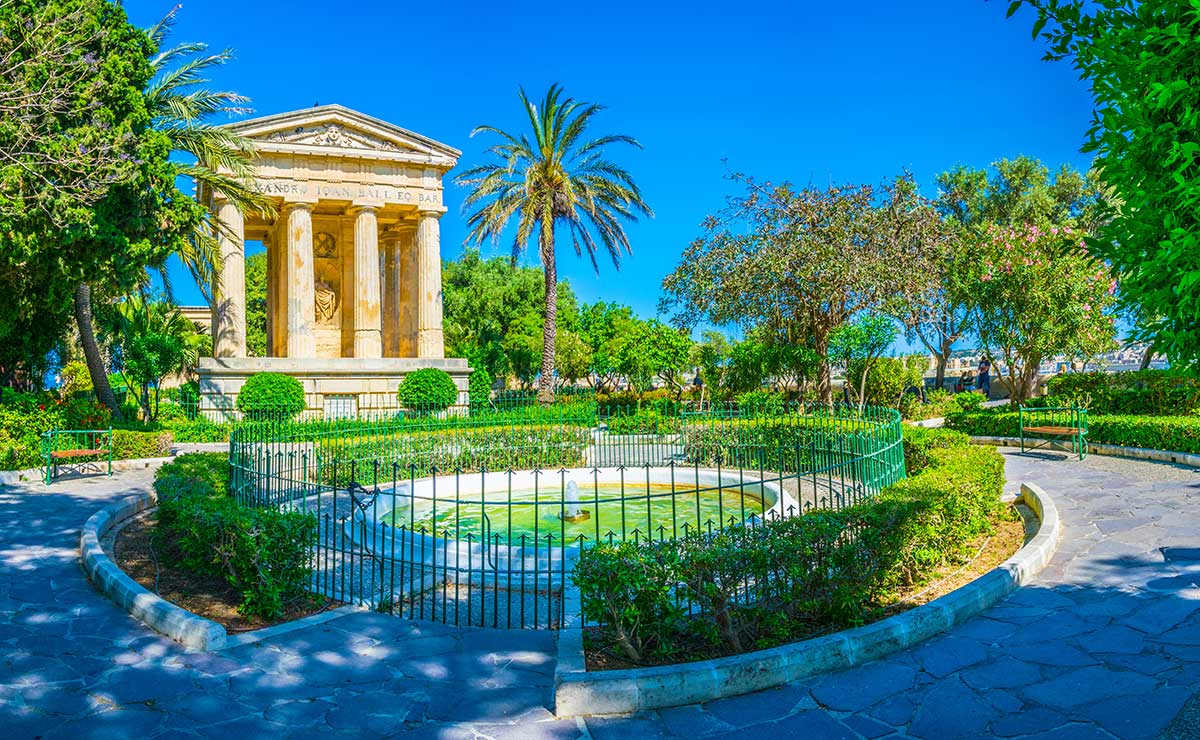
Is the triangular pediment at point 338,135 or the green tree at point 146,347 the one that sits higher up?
the triangular pediment at point 338,135

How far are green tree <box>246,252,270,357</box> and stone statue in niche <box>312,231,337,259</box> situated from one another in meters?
19.8

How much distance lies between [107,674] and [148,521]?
19.9 ft

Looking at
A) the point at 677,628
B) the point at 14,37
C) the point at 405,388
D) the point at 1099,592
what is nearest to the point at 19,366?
the point at 405,388

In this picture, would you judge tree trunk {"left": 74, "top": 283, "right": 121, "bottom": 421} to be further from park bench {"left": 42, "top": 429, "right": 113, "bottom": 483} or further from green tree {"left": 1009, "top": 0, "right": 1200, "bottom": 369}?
green tree {"left": 1009, "top": 0, "right": 1200, "bottom": 369}

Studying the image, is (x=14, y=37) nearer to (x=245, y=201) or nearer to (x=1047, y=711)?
(x=245, y=201)

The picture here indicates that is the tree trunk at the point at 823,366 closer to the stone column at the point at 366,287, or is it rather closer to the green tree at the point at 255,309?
the stone column at the point at 366,287

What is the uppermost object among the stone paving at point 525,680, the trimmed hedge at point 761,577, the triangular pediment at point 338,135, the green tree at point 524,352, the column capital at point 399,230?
the triangular pediment at point 338,135

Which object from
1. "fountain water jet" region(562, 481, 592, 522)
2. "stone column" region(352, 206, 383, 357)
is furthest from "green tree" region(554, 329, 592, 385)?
"fountain water jet" region(562, 481, 592, 522)

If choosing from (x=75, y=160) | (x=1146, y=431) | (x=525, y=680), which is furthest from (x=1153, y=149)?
(x=1146, y=431)

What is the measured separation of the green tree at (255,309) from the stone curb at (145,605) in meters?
44.0

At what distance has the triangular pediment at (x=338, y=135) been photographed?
2773cm

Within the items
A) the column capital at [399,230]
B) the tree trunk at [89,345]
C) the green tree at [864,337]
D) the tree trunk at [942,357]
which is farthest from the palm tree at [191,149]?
the tree trunk at [942,357]

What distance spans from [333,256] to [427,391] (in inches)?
390

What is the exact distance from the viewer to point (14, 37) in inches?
470
